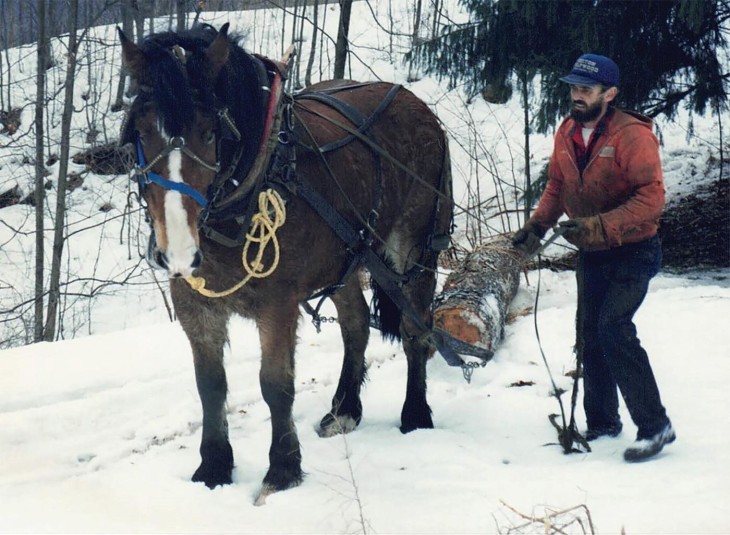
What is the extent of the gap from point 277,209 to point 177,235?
0.70 m

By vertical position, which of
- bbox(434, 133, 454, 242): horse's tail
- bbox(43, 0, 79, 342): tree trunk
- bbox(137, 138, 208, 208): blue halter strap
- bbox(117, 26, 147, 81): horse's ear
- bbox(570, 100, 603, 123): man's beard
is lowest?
bbox(43, 0, 79, 342): tree trunk

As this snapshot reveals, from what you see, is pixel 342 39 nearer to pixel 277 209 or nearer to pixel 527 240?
pixel 527 240

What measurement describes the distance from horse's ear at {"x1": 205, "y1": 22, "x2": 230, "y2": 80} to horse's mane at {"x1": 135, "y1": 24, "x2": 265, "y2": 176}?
27mm

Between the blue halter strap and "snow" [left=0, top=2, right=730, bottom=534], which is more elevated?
the blue halter strap

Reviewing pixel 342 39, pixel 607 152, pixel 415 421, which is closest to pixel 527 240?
pixel 607 152

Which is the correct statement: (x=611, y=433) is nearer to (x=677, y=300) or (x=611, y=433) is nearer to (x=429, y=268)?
(x=429, y=268)

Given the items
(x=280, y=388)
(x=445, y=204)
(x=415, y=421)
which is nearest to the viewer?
(x=280, y=388)

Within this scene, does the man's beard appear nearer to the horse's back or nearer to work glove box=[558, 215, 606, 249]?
work glove box=[558, 215, 606, 249]

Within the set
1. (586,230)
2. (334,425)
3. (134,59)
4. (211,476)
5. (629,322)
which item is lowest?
(334,425)

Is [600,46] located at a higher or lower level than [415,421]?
higher

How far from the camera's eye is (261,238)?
338cm

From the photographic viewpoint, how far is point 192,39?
125 inches

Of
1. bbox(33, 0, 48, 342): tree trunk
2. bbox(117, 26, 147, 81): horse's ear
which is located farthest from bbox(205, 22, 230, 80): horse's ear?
bbox(33, 0, 48, 342): tree trunk

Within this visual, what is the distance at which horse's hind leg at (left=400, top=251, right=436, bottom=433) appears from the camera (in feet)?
15.2
